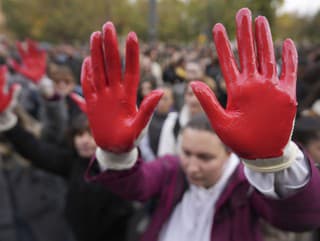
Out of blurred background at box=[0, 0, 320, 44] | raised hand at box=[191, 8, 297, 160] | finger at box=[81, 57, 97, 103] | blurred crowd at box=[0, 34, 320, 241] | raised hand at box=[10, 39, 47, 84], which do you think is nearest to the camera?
raised hand at box=[191, 8, 297, 160]

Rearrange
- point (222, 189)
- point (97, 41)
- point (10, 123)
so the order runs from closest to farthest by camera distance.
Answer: point (97, 41)
point (222, 189)
point (10, 123)

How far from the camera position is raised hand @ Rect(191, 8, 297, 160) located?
1.06 m

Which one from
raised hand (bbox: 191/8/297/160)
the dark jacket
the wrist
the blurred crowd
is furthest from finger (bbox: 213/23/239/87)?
the dark jacket

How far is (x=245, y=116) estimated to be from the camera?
1.08 m

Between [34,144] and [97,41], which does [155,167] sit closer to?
[97,41]

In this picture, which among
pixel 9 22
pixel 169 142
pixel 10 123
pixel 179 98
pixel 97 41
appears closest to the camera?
pixel 97 41

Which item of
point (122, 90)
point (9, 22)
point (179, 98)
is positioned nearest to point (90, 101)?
point (122, 90)

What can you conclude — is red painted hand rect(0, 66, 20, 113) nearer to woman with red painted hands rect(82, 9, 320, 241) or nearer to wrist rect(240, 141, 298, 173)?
woman with red painted hands rect(82, 9, 320, 241)

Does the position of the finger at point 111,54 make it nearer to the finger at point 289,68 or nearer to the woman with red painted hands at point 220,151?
the woman with red painted hands at point 220,151

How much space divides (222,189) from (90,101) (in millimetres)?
620

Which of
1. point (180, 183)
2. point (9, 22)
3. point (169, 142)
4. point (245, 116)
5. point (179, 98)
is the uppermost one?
point (245, 116)

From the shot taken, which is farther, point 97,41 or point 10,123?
point 10,123

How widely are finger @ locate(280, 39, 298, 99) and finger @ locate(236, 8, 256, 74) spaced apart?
9cm

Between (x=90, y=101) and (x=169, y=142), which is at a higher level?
(x=90, y=101)
